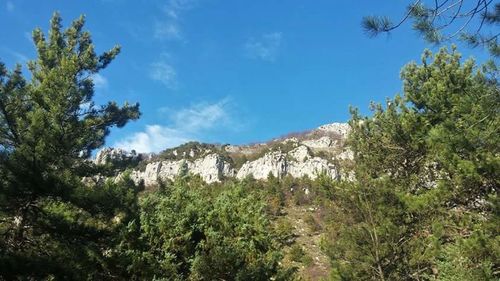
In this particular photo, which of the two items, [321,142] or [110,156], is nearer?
[110,156]

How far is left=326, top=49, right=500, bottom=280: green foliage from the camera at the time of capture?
493 inches

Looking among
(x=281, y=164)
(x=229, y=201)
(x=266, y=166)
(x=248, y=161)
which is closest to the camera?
(x=229, y=201)

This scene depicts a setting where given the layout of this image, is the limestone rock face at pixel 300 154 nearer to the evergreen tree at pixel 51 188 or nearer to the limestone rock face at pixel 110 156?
the limestone rock face at pixel 110 156

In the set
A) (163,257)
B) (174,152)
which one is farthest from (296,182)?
(163,257)

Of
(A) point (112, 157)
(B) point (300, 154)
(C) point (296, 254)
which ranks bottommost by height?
(A) point (112, 157)

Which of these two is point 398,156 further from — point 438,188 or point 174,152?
point 174,152

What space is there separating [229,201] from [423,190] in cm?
658

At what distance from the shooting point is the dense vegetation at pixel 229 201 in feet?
35.6

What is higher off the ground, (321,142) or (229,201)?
(321,142)

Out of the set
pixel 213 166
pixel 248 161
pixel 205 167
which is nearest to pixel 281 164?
pixel 248 161

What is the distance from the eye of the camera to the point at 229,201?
1212 cm

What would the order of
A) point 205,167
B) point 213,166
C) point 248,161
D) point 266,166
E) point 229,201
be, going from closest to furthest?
point 229,201 → point 266,166 → point 213,166 → point 205,167 → point 248,161

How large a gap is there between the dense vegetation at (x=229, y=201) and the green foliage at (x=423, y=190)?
0.05m

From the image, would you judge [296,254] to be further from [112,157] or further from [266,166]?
[266,166]
